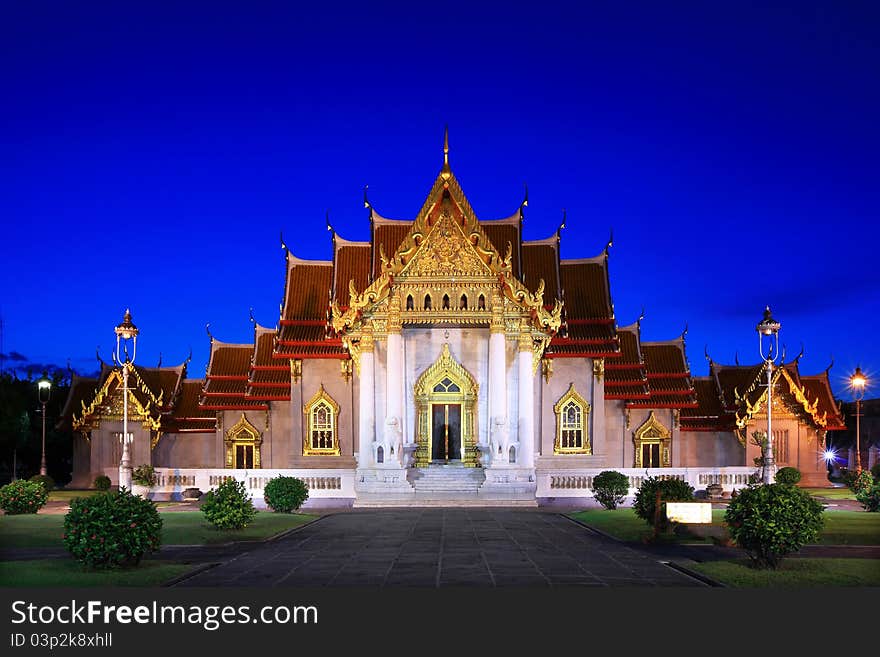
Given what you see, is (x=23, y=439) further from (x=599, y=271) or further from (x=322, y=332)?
(x=599, y=271)

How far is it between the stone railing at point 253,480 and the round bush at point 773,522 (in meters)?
18.8

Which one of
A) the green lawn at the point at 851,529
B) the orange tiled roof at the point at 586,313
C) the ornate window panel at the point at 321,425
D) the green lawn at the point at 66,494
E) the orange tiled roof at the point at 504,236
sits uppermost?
the orange tiled roof at the point at 504,236

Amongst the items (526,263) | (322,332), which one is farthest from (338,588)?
(526,263)

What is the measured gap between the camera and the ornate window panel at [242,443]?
4169 cm

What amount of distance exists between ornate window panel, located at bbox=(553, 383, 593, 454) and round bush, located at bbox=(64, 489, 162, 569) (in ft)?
81.1

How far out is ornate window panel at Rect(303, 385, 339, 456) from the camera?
39000 millimetres

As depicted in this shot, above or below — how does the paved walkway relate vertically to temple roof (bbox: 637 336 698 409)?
below

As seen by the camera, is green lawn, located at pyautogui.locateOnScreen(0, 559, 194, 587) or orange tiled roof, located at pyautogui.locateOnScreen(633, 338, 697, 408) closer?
green lawn, located at pyautogui.locateOnScreen(0, 559, 194, 587)

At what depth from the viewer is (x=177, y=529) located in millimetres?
22594

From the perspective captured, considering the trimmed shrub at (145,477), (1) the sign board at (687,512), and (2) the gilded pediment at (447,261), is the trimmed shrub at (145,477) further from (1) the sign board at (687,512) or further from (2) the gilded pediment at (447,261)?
(1) the sign board at (687,512)

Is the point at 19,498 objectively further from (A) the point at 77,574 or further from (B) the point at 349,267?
(B) the point at 349,267

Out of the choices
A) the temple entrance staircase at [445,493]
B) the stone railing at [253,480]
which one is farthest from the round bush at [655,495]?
the stone railing at [253,480]

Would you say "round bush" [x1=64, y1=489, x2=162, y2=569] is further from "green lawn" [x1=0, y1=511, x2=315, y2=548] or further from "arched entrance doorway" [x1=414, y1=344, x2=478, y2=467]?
"arched entrance doorway" [x1=414, y1=344, x2=478, y2=467]

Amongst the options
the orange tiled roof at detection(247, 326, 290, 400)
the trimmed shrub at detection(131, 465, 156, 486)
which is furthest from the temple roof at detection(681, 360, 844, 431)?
the trimmed shrub at detection(131, 465, 156, 486)
